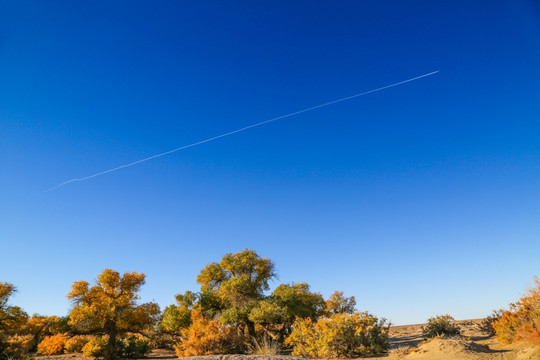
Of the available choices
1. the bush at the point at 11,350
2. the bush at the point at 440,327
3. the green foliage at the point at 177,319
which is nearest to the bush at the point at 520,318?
the bush at the point at 440,327

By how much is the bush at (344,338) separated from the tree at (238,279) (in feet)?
24.0

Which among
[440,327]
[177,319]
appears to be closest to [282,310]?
[177,319]

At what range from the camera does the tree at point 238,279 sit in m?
22.8

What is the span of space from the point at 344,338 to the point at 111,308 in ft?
52.2

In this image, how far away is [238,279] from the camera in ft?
74.7

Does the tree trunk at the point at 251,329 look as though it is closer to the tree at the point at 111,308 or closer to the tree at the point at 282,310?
the tree at the point at 282,310

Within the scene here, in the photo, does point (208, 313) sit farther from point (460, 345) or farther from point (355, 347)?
point (460, 345)

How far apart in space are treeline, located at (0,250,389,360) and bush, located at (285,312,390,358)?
0.54 ft

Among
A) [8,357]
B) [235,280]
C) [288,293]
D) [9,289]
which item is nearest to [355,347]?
[288,293]

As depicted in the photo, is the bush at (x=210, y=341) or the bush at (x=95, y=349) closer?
the bush at (x=210, y=341)

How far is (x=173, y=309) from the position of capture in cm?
2227

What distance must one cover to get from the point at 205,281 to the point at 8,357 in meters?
11.8

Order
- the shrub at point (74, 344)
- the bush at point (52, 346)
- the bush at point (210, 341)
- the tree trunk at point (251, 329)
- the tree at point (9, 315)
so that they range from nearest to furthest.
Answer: the bush at point (210, 341) < the tree at point (9, 315) < the tree trunk at point (251, 329) < the bush at point (52, 346) < the shrub at point (74, 344)

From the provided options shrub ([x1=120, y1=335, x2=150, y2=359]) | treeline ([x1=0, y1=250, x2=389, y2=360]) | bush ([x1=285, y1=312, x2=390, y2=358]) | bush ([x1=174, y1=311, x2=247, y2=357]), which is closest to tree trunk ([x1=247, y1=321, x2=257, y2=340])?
treeline ([x1=0, y1=250, x2=389, y2=360])
